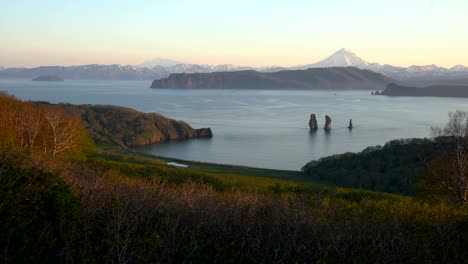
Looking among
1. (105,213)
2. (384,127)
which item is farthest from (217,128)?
(105,213)

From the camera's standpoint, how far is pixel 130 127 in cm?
5338

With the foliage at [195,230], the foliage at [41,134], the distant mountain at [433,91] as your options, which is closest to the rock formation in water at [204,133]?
the foliage at [41,134]

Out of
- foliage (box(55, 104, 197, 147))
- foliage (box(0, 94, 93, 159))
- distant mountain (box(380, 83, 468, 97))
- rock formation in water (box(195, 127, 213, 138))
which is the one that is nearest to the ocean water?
rock formation in water (box(195, 127, 213, 138))

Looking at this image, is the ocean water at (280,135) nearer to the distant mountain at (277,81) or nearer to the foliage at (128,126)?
the foliage at (128,126)

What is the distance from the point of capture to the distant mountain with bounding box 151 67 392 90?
162 meters

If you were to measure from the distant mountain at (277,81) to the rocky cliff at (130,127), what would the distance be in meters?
106

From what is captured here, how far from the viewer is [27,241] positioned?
5973 mm

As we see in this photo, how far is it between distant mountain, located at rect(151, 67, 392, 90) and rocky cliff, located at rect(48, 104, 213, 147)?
106 metres

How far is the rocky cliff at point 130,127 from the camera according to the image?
166 feet

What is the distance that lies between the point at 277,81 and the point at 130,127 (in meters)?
113

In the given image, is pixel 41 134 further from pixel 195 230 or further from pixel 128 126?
pixel 128 126

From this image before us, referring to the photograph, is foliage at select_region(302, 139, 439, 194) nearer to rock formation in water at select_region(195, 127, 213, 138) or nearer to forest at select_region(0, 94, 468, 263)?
forest at select_region(0, 94, 468, 263)

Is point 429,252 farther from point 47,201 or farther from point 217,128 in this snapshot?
point 217,128

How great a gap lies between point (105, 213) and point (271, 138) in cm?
4044
